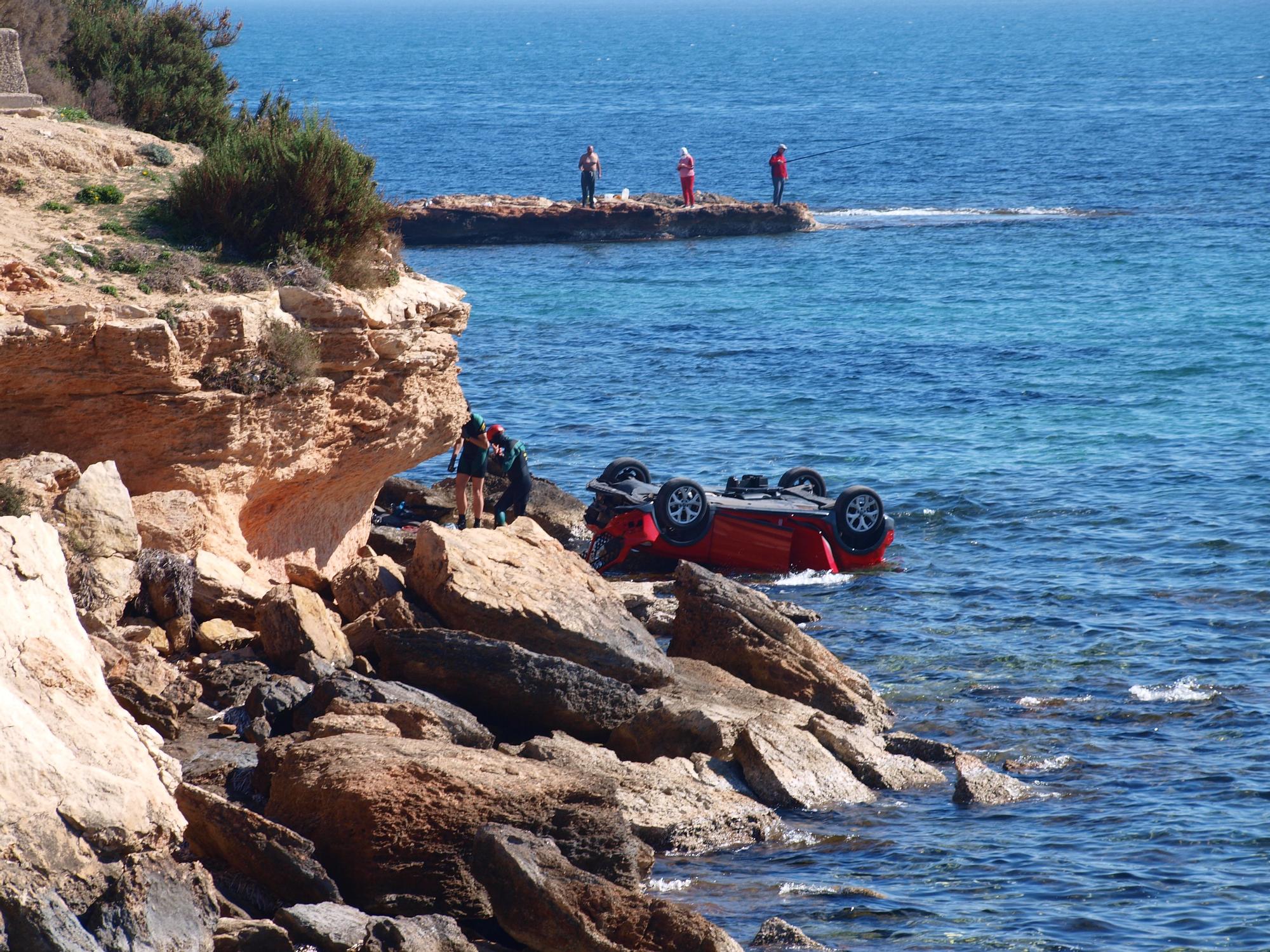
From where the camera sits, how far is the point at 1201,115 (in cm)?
9012

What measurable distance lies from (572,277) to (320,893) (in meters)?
37.6

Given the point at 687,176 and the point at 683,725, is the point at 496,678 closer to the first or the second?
the point at 683,725

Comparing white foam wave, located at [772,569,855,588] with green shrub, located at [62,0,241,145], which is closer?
white foam wave, located at [772,569,855,588]

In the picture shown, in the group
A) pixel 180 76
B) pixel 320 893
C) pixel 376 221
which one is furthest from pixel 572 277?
pixel 320 893

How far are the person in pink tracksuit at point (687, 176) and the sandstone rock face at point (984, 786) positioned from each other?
40.5 m

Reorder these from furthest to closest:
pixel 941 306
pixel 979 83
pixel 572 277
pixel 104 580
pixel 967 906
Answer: pixel 979 83, pixel 572 277, pixel 941 306, pixel 104 580, pixel 967 906

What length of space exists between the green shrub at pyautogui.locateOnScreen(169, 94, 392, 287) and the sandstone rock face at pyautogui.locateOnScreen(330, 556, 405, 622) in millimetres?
3322

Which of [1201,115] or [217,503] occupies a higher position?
[1201,115]

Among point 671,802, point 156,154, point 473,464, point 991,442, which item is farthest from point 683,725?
point 991,442

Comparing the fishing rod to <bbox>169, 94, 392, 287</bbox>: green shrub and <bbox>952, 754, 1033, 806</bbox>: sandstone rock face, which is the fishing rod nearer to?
<bbox>169, 94, 392, 287</bbox>: green shrub

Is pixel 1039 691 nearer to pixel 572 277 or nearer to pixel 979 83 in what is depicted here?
pixel 572 277

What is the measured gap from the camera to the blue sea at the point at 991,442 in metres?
11.1

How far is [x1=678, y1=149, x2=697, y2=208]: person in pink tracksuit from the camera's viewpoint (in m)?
51.5

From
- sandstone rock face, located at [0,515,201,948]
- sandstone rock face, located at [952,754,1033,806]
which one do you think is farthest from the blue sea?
sandstone rock face, located at [0,515,201,948]
